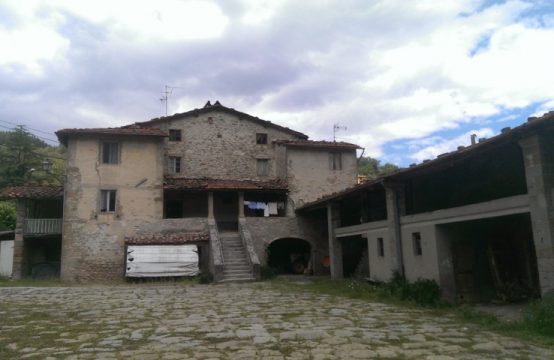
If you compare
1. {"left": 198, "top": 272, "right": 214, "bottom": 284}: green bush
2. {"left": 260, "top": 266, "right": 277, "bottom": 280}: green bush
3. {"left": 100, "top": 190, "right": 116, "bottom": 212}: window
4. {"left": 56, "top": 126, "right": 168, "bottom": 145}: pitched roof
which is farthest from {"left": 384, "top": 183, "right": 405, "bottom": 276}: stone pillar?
{"left": 100, "top": 190, "right": 116, "bottom": 212}: window

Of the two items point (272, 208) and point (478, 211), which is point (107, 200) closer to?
point (272, 208)

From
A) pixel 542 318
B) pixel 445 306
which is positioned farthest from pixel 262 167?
pixel 542 318

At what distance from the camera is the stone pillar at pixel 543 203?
9.48 metres

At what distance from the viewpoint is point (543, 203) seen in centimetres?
962

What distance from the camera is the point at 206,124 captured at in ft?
94.8

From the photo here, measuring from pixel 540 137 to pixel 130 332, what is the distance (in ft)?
30.5

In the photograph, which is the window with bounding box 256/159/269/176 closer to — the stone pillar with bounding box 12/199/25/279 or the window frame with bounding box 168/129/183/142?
the window frame with bounding box 168/129/183/142

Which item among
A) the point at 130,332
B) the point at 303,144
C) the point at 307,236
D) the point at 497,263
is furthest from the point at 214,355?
the point at 303,144

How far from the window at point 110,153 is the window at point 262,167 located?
8752 millimetres

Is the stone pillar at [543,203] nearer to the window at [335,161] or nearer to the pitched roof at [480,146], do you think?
the pitched roof at [480,146]

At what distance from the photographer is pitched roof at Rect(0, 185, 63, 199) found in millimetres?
24747

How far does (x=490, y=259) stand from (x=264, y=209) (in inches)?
636

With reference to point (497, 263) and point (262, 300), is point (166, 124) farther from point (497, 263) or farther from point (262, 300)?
point (497, 263)

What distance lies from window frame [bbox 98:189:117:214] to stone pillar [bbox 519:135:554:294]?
833 inches
